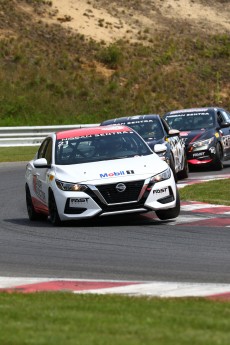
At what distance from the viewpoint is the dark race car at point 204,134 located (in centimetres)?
2539

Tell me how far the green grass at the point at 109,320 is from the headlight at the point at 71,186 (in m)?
5.71

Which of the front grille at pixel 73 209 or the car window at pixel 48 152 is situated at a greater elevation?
the front grille at pixel 73 209

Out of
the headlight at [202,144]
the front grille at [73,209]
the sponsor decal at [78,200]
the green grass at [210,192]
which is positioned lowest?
the headlight at [202,144]

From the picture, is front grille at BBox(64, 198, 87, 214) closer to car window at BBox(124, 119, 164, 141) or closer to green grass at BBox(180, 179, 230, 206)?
green grass at BBox(180, 179, 230, 206)

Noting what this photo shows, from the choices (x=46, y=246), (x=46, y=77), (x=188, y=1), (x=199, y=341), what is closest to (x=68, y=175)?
(x=46, y=246)

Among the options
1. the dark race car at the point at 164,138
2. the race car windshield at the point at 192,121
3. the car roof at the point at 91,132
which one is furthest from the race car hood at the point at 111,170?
the race car windshield at the point at 192,121

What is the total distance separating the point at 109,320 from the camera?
24.2 feet

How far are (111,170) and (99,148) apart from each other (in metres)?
1.18

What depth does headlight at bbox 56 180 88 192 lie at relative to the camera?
578 inches

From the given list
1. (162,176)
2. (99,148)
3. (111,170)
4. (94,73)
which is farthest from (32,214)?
(94,73)

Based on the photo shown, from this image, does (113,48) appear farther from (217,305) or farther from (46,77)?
(217,305)

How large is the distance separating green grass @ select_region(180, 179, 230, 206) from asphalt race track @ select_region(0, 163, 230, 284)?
1.39 m

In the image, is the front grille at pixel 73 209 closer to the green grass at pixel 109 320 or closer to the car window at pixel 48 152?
the car window at pixel 48 152

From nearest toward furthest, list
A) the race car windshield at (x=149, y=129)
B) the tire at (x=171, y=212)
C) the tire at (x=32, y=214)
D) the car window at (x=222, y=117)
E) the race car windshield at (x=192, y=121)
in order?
the tire at (x=171, y=212) → the tire at (x=32, y=214) → the race car windshield at (x=149, y=129) → the race car windshield at (x=192, y=121) → the car window at (x=222, y=117)
